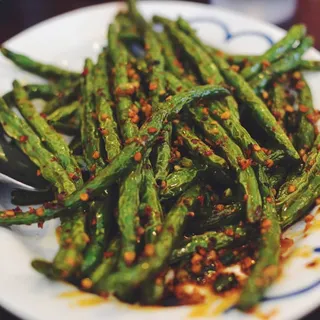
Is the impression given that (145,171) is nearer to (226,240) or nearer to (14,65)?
(226,240)

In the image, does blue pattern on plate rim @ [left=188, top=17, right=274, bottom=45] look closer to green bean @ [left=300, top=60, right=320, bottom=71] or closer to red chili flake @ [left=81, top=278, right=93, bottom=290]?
green bean @ [left=300, top=60, right=320, bottom=71]

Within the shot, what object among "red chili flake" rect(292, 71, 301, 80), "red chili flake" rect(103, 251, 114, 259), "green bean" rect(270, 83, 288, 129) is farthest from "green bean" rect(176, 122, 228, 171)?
"red chili flake" rect(292, 71, 301, 80)

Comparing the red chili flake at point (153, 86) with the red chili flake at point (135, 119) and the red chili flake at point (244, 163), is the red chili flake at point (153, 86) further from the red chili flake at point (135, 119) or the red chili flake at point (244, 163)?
the red chili flake at point (244, 163)

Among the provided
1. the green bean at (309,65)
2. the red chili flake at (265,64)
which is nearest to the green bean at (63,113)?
the red chili flake at (265,64)

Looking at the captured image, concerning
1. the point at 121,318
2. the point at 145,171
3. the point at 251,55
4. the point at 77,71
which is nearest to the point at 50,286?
the point at 121,318

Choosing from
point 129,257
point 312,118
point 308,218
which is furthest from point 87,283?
point 312,118

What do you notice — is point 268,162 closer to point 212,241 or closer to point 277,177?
point 277,177

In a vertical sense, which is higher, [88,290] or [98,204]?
[98,204]
